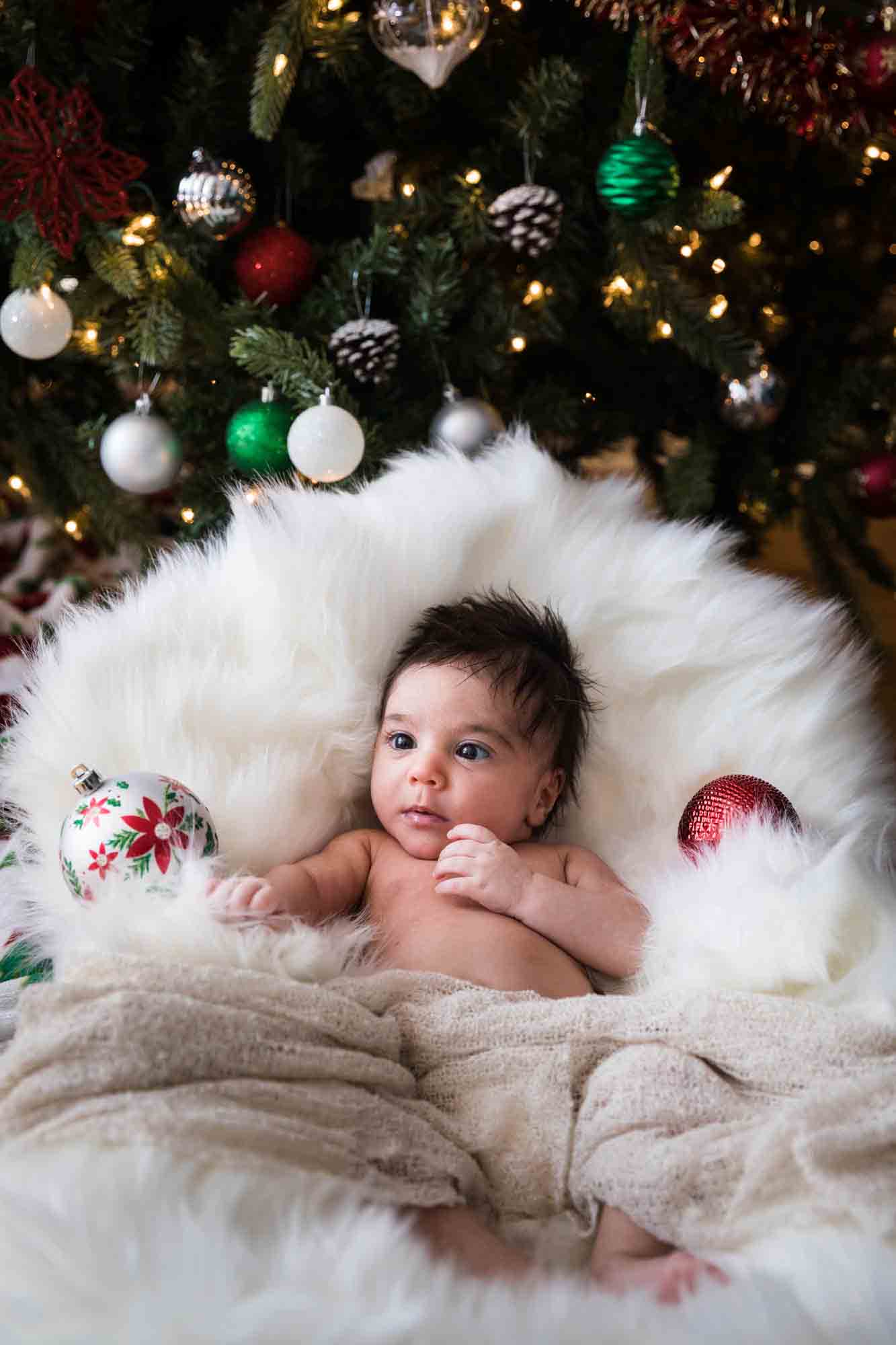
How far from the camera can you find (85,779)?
3.21ft

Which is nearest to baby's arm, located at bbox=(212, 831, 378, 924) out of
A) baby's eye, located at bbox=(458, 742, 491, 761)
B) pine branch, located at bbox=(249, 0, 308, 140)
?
baby's eye, located at bbox=(458, 742, 491, 761)

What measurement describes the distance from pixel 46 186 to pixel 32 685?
24.3 inches

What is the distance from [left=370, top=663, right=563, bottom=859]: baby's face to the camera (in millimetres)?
1098

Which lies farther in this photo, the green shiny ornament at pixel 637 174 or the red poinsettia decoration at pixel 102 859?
the green shiny ornament at pixel 637 174

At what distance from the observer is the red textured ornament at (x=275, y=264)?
1.52 meters

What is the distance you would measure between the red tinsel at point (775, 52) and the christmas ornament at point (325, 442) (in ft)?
1.78

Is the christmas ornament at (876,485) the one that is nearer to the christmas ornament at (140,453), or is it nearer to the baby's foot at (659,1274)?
the christmas ornament at (140,453)

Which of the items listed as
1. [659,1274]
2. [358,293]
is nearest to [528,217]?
[358,293]

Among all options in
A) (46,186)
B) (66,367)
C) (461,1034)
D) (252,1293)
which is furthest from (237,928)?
(66,367)

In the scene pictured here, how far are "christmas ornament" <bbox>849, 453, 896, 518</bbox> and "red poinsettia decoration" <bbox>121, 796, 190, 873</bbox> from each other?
1.30 meters

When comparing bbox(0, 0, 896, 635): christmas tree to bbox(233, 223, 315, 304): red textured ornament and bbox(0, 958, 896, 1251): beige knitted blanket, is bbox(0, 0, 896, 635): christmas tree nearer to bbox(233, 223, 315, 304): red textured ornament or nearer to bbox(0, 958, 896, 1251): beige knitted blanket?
bbox(233, 223, 315, 304): red textured ornament

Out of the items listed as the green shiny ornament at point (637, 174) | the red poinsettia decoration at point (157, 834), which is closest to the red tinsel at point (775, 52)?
the green shiny ornament at point (637, 174)

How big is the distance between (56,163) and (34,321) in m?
0.18

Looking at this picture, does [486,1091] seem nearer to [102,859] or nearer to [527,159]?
[102,859]
